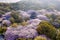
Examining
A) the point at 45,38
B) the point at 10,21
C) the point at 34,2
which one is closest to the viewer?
the point at 45,38

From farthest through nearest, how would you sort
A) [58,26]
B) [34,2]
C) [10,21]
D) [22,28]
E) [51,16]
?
[34,2]
[51,16]
[10,21]
[58,26]
[22,28]

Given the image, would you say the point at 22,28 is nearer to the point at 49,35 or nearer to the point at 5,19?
the point at 49,35

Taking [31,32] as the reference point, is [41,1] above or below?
below

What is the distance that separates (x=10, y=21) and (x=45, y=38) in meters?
2.63

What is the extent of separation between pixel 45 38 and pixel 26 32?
0.75 meters

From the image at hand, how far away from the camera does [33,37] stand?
250 inches

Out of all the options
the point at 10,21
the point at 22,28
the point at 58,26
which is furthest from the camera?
the point at 10,21

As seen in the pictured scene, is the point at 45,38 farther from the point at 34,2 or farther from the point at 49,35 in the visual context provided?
the point at 34,2

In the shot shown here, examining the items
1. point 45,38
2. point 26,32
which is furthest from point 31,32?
point 45,38

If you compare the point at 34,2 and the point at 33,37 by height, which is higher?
the point at 33,37

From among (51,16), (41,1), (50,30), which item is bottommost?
(41,1)

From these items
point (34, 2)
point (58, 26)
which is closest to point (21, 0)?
point (34, 2)

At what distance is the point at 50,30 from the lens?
21.2 ft

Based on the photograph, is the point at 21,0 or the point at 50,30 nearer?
the point at 50,30
